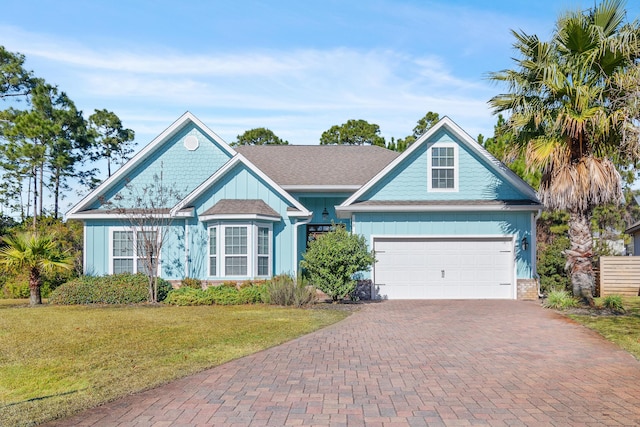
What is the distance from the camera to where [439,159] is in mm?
20531

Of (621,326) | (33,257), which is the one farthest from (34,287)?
(621,326)

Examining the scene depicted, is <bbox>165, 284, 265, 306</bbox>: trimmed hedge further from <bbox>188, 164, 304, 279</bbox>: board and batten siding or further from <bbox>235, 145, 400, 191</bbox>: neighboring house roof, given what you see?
<bbox>235, 145, 400, 191</bbox>: neighboring house roof

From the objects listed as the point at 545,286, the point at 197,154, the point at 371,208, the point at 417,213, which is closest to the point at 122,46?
the point at 197,154

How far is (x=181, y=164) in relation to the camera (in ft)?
73.6

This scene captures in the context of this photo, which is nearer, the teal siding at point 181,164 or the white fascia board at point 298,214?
the white fascia board at point 298,214

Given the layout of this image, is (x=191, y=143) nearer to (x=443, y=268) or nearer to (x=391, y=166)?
(x=391, y=166)

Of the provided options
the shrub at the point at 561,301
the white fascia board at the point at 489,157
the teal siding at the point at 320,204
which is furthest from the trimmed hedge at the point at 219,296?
the shrub at the point at 561,301

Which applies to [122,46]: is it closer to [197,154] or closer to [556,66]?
[197,154]

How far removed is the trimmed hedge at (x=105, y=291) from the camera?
755 inches

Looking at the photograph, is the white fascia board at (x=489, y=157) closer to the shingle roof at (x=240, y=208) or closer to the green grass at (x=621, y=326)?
the green grass at (x=621, y=326)

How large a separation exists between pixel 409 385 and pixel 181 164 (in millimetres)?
16558

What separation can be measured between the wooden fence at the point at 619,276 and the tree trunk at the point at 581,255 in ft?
18.2

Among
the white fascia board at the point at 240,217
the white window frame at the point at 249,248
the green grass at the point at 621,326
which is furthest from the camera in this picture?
the white window frame at the point at 249,248

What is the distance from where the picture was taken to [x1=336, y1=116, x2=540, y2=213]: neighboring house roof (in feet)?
65.4
